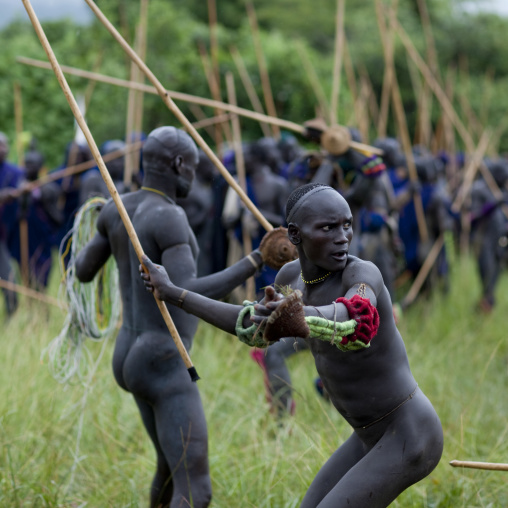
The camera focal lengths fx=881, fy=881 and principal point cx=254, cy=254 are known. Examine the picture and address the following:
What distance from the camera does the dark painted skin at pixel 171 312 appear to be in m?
3.58

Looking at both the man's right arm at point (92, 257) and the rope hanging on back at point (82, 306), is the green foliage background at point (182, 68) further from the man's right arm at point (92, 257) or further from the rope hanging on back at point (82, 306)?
the man's right arm at point (92, 257)

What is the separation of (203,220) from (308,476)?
4.74 meters

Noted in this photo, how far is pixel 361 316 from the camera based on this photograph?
104 inches

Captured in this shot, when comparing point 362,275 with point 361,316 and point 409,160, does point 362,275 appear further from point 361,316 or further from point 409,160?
point 409,160

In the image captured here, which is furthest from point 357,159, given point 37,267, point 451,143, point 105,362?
point 451,143

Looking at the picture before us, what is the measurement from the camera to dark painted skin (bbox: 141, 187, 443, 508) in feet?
9.48

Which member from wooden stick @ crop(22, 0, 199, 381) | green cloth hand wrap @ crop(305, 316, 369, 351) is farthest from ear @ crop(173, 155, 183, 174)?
green cloth hand wrap @ crop(305, 316, 369, 351)

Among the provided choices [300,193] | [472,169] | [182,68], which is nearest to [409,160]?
[472,169]

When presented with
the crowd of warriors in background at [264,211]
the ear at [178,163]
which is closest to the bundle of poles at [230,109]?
the ear at [178,163]

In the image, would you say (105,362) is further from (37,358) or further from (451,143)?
(451,143)

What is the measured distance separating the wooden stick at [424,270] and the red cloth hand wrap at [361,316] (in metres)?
5.90

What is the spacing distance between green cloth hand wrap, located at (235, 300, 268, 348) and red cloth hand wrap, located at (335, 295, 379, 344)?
0.84 ft

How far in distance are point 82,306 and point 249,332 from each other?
5.93 ft

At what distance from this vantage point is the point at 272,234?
3572mm
